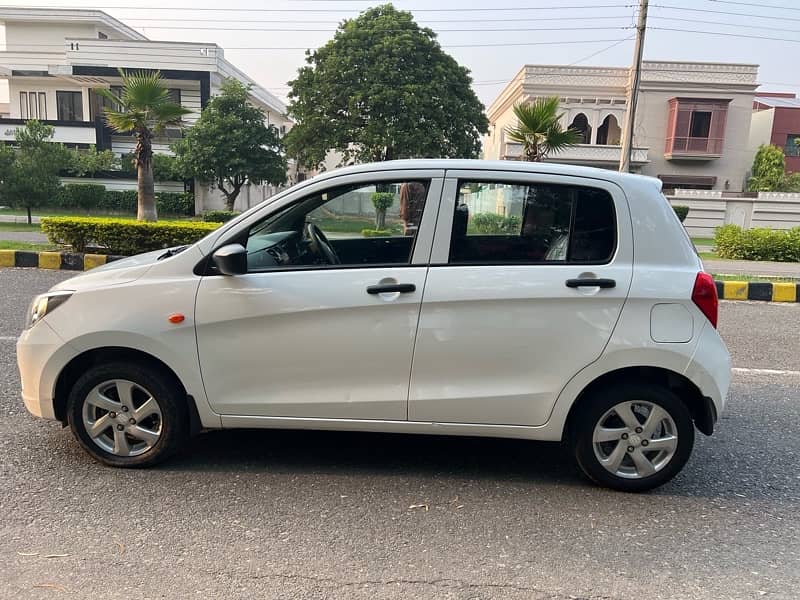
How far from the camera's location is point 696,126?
33.4 metres

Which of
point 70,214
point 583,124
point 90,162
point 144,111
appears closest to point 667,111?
point 583,124

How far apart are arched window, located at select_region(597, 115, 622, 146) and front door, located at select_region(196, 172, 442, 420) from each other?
1336 inches

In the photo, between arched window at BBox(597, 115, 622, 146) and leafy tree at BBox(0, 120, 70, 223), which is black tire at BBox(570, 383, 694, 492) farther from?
arched window at BBox(597, 115, 622, 146)

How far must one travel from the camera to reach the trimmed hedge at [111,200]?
83.5 ft

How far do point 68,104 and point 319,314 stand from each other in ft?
124

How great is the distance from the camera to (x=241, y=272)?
3197 millimetres

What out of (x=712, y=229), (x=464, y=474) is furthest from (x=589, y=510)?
(x=712, y=229)

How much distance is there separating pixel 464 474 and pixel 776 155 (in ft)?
119

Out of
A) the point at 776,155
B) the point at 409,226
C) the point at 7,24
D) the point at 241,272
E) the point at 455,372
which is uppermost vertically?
the point at 7,24

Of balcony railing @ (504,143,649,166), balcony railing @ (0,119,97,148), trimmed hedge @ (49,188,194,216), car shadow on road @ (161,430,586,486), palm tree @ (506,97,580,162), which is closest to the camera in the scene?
car shadow on road @ (161,430,586,486)

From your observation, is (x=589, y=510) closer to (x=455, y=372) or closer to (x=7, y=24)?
(x=455, y=372)

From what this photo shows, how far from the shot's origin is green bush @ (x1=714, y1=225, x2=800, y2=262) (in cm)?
1412

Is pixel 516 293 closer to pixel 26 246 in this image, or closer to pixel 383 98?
pixel 26 246

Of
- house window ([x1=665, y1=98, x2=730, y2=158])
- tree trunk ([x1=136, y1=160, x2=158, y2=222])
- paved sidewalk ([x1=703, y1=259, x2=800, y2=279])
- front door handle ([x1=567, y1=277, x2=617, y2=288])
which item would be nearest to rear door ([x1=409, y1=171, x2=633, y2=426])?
front door handle ([x1=567, y1=277, x2=617, y2=288])
